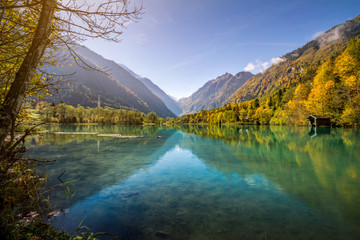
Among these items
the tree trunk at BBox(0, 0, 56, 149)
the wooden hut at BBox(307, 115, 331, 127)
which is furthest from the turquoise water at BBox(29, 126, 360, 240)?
the wooden hut at BBox(307, 115, 331, 127)

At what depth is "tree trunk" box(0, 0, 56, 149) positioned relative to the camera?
354 cm

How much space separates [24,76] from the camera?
3854 millimetres

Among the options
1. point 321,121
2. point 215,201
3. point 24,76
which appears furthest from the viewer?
point 321,121

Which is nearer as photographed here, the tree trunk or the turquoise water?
the tree trunk

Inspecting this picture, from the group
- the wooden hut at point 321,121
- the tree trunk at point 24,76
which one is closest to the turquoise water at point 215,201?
the tree trunk at point 24,76

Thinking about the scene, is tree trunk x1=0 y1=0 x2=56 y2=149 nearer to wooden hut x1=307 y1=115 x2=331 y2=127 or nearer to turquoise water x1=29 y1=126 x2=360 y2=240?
turquoise water x1=29 y1=126 x2=360 y2=240

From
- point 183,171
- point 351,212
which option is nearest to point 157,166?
point 183,171

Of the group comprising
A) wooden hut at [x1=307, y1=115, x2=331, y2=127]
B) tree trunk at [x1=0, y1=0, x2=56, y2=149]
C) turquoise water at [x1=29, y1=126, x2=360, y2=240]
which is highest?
tree trunk at [x1=0, y1=0, x2=56, y2=149]

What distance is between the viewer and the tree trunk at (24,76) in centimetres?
354

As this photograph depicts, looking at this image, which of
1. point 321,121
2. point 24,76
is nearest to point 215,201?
point 24,76

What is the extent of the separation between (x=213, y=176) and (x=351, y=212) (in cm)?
743

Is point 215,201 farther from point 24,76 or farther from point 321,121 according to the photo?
point 321,121

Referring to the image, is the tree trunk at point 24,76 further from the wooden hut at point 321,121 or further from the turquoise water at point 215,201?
the wooden hut at point 321,121

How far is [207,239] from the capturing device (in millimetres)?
5625
